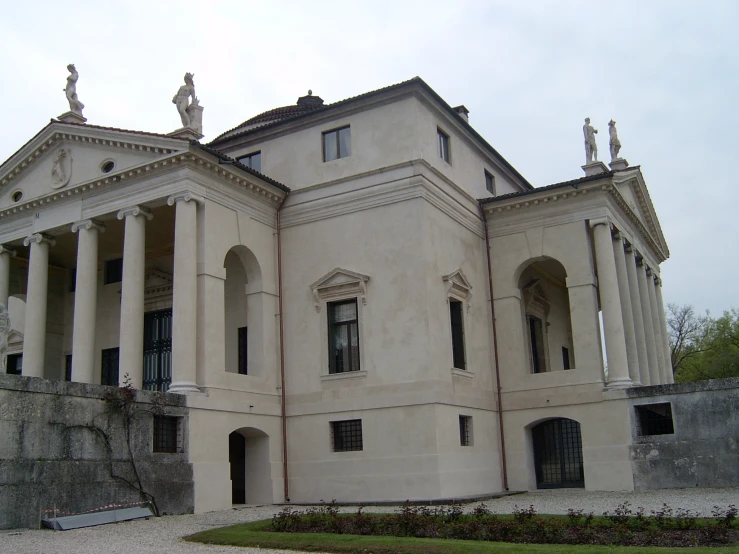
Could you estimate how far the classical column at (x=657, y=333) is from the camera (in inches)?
1399

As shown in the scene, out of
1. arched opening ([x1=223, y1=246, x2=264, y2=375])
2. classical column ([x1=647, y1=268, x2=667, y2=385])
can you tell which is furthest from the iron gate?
classical column ([x1=647, y1=268, x2=667, y2=385])

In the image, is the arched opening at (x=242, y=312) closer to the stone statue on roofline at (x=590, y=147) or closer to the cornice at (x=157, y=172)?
the cornice at (x=157, y=172)

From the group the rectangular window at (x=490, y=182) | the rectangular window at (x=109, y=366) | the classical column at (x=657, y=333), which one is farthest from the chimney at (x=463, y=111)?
the rectangular window at (x=109, y=366)

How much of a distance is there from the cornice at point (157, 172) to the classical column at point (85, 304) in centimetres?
133

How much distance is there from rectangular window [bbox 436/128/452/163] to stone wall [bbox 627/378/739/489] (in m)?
10.7

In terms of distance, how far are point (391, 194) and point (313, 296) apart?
14.6 ft

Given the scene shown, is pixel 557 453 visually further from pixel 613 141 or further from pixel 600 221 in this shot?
pixel 613 141

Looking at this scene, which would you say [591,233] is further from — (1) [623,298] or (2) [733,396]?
(2) [733,396]

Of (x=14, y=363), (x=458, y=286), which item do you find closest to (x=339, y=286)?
(x=458, y=286)

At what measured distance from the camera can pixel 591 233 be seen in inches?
1126

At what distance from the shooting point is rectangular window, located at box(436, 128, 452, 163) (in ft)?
92.4

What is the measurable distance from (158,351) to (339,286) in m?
8.00

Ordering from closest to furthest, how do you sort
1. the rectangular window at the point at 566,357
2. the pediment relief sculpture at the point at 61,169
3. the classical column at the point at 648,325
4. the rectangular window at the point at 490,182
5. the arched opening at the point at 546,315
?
the pediment relief sculpture at the point at 61,169, the rectangular window at the point at 490,182, the arched opening at the point at 546,315, the classical column at the point at 648,325, the rectangular window at the point at 566,357

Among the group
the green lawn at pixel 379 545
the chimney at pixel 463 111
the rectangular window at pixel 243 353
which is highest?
the chimney at pixel 463 111
